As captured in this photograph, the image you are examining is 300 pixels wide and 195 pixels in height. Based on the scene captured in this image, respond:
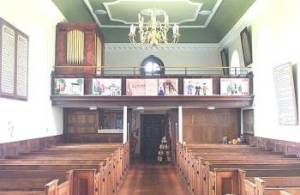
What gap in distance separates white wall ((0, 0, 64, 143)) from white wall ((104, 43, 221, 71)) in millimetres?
4575

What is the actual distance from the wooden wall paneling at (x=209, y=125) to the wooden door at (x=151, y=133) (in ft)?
12.7

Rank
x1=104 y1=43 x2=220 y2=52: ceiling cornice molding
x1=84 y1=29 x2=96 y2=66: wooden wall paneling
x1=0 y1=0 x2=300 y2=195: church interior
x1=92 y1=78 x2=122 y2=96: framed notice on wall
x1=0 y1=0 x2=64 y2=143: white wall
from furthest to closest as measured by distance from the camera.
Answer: x1=104 y1=43 x2=220 y2=52: ceiling cornice molding, x1=84 y1=29 x2=96 y2=66: wooden wall paneling, x1=92 y1=78 x2=122 y2=96: framed notice on wall, x1=0 y1=0 x2=64 y2=143: white wall, x1=0 y1=0 x2=300 y2=195: church interior

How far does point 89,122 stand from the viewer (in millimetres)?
13781

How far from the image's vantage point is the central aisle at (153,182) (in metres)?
9.45

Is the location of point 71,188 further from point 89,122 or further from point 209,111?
point 209,111

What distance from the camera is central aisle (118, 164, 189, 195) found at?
31.0 ft

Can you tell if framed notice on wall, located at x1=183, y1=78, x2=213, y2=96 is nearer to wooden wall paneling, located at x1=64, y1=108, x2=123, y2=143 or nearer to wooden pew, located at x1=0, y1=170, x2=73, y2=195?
wooden wall paneling, located at x1=64, y1=108, x2=123, y2=143

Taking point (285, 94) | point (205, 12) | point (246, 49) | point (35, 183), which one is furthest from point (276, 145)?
point (35, 183)

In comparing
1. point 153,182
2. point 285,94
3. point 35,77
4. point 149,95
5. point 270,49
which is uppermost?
point 270,49

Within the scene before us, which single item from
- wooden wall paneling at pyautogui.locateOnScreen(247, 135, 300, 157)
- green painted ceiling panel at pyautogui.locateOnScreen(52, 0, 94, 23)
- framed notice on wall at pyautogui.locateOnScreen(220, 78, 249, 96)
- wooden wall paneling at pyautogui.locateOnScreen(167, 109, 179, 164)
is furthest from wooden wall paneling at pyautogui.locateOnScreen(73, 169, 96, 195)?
wooden wall paneling at pyautogui.locateOnScreen(167, 109, 179, 164)

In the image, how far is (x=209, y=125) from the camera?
14.3 metres

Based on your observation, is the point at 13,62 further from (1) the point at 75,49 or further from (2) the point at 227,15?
(2) the point at 227,15

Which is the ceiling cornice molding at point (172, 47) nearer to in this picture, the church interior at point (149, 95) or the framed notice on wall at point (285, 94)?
the church interior at point (149, 95)

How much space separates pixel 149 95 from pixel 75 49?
8.79ft
